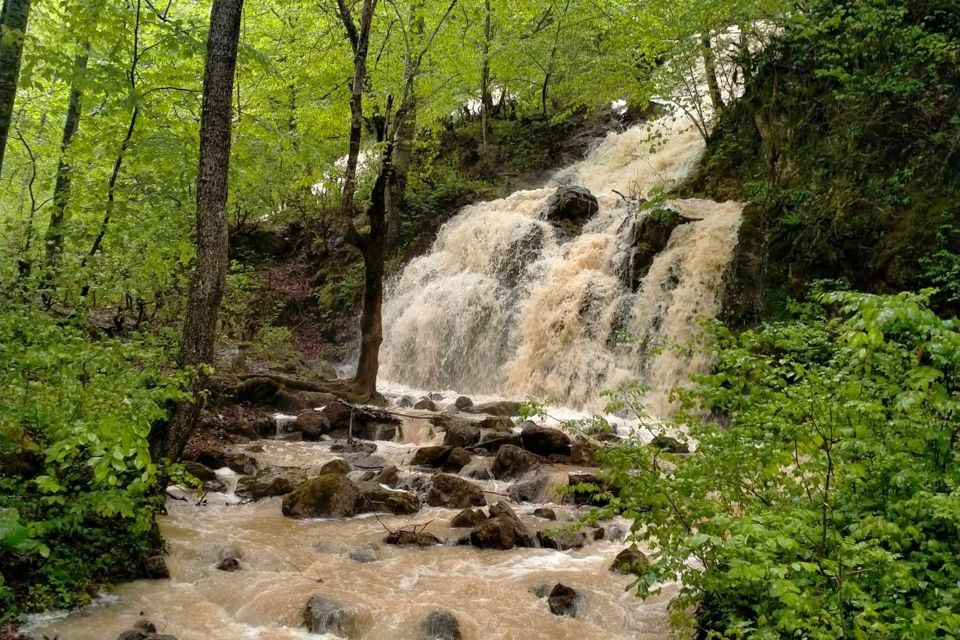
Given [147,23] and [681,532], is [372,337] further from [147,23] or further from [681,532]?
[681,532]

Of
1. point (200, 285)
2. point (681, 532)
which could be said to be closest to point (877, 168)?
point (681, 532)

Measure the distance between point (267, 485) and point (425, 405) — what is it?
18.8 feet

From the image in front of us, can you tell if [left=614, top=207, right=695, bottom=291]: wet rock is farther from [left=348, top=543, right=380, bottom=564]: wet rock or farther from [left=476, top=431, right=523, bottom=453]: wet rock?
[left=348, top=543, right=380, bottom=564]: wet rock

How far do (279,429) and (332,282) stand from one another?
438 inches

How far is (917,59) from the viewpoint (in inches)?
424

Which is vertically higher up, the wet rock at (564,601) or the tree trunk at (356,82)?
the tree trunk at (356,82)

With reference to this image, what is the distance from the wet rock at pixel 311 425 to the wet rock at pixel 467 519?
4.62 metres

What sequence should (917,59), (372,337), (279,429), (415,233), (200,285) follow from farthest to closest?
(415,233) → (372,337) → (279,429) → (917,59) → (200,285)

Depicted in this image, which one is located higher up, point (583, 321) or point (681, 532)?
point (583, 321)

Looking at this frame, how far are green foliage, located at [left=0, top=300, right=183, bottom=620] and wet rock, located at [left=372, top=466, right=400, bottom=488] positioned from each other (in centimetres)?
345

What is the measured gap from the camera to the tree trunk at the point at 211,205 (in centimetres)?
597

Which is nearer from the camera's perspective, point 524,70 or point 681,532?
point 681,532

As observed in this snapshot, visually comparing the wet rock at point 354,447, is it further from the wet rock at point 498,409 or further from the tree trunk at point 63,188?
the tree trunk at point 63,188

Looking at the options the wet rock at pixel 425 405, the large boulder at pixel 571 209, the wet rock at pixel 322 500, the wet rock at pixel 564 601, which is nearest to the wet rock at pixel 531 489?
the wet rock at pixel 322 500
